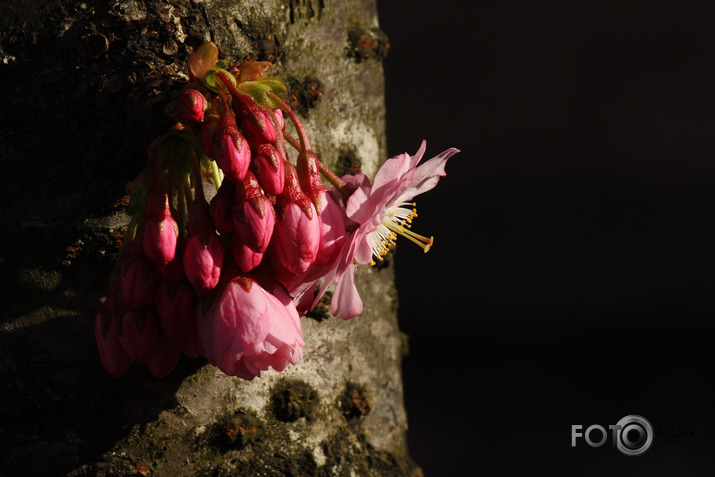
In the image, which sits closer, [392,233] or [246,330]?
[246,330]

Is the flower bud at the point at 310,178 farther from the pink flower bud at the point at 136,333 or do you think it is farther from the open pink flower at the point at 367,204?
the pink flower bud at the point at 136,333

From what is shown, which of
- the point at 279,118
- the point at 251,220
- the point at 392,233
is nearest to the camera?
the point at 251,220

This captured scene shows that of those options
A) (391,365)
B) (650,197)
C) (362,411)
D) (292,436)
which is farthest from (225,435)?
(650,197)

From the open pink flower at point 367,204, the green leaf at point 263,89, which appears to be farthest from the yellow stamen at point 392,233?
the green leaf at point 263,89

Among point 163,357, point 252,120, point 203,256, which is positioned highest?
point 252,120

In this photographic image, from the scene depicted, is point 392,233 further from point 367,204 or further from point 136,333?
point 136,333

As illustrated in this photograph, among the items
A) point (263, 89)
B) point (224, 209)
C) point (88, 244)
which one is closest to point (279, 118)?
point (263, 89)

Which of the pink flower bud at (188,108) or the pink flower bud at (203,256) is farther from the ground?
the pink flower bud at (188,108)
